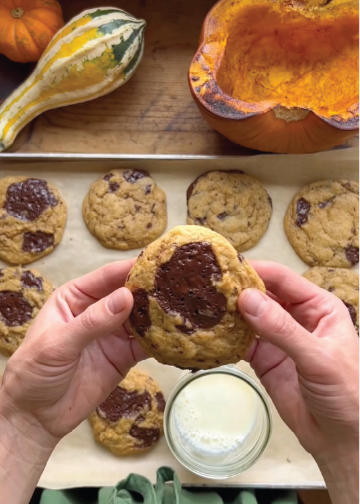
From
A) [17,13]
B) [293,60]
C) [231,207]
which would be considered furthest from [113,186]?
[293,60]

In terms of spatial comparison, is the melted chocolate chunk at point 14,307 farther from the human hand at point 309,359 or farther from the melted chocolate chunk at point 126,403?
the human hand at point 309,359

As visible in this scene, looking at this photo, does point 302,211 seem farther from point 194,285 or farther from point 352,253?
point 194,285

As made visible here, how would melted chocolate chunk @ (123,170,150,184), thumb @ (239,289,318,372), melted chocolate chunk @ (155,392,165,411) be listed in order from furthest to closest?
melted chocolate chunk @ (123,170,150,184) → melted chocolate chunk @ (155,392,165,411) → thumb @ (239,289,318,372)

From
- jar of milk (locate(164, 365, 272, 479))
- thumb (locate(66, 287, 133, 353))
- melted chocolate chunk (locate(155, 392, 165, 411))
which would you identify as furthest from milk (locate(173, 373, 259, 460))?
thumb (locate(66, 287, 133, 353))

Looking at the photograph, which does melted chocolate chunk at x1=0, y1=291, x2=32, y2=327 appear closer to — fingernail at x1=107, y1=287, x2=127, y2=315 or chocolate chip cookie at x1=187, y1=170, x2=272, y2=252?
chocolate chip cookie at x1=187, y1=170, x2=272, y2=252

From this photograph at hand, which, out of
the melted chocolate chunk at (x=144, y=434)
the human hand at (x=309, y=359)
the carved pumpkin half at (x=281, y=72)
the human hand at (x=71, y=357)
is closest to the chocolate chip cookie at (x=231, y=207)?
the carved pumpkin half at (x=281, y=72)

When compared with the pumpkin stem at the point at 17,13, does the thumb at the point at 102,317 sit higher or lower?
lower
